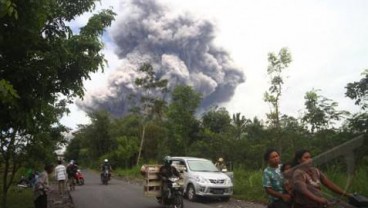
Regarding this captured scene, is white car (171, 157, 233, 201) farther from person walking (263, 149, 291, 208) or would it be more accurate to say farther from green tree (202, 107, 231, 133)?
green tree (202, 107, 231, 133)

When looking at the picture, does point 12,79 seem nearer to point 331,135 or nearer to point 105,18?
point 105,18

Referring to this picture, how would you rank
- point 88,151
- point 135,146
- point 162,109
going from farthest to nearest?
point 88,151 → point 135,146 → point 162,109

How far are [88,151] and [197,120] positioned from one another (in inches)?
1448

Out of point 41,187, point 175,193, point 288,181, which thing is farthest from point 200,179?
point 288,181

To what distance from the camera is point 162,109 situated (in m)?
50.1

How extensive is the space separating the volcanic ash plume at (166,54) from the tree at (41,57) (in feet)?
360

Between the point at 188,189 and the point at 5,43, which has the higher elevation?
the point at 5,43

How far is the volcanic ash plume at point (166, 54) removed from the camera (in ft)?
395

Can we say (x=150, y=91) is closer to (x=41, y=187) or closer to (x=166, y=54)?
(x=41, y=187)

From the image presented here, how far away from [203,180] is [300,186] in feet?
43.0

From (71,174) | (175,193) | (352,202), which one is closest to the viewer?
(352,202)

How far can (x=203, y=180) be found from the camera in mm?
18875

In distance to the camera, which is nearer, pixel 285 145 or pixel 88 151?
pixel 285 145

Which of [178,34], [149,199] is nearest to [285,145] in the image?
[149,199]
